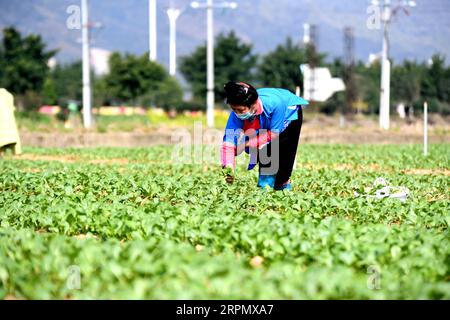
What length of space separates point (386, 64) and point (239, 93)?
101 ft

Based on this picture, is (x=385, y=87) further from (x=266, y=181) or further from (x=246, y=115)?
(x=246, y=115)

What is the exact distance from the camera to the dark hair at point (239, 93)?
325 inches

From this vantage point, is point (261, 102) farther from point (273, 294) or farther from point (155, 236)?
point (273, 294)

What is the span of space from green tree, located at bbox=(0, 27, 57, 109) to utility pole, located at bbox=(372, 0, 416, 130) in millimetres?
28942

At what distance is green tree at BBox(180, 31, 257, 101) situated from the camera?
72.0 m

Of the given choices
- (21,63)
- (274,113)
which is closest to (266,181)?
(274,113)

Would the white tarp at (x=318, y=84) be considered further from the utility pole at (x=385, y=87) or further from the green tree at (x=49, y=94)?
the green tree at (x=49, y=94)

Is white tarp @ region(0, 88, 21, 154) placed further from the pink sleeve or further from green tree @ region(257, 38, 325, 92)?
green tree @ region(257, 38, 325, 92)

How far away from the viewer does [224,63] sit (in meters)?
72.9

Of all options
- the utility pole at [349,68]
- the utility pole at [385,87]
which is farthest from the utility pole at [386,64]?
the utility pole at [349,68]

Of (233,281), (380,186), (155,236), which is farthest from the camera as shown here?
(380,186)
